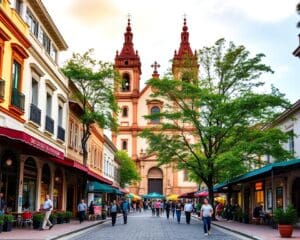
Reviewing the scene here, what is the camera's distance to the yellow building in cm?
2044

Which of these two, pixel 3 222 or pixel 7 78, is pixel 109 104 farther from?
pixel 3 222

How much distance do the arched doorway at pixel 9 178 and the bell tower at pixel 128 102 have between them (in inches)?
2572

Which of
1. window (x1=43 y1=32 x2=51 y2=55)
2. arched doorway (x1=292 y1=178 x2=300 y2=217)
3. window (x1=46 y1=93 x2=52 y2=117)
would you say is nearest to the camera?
window (x1=46 y1=93 x2=52 y2=117)

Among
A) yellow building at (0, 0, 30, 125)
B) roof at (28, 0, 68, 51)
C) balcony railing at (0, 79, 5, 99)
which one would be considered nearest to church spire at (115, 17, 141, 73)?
roof at (28, 0, 68, 51)

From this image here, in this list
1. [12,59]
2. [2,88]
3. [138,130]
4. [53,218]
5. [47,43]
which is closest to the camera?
A: [2,88]

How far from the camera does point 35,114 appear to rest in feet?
85.6

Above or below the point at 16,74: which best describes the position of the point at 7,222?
below

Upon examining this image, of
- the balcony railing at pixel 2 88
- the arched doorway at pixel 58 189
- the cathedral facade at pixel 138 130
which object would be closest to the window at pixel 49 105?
the arched doorway at pixel 58 189

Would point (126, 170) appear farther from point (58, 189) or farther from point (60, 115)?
point (60, 115)

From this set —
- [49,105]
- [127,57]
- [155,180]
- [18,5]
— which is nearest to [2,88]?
[18,5]

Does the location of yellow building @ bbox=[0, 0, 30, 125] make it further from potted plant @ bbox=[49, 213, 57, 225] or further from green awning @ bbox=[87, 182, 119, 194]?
green awning @ bbox=[87, 182, 119, 194]

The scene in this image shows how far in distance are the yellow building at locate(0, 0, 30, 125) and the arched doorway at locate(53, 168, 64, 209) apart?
9.22 m

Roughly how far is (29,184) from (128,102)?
64.6 metres

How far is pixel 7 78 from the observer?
21297 millimetres
